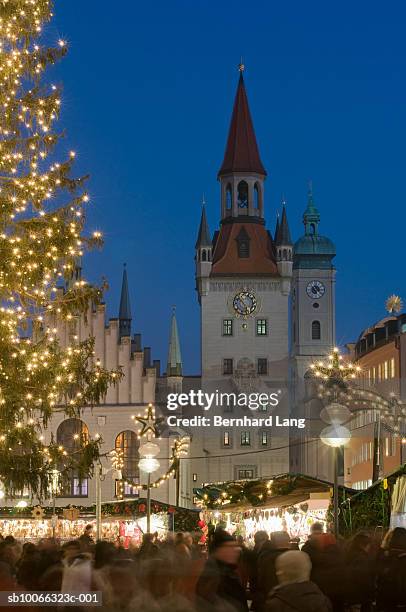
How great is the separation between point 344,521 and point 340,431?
500cm

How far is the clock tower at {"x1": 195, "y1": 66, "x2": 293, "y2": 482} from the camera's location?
288ft

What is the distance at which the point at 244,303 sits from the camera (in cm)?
9000

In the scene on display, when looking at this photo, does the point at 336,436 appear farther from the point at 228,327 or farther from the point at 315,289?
the point at 315,289

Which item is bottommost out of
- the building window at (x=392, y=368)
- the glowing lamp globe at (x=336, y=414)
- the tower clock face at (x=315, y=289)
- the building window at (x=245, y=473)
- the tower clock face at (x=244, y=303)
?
the glowing lamp globe at (x=336, y=414)

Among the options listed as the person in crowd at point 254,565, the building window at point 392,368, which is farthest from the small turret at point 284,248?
the person in crowd at point 254,565

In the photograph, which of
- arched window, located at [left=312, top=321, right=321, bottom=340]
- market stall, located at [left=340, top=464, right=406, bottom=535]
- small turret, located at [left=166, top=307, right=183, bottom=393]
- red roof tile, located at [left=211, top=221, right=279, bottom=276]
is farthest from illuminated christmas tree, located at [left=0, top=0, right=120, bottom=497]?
arched window, located at [left=312, top=321, right=321, bottom=340]

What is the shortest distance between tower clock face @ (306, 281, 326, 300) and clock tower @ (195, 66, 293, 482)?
32.0m

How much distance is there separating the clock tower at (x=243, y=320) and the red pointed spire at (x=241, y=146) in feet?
9.45

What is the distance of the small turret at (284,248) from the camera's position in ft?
296

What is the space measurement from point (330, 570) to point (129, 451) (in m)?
65.0

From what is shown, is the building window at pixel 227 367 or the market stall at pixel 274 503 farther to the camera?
the building window at pixel 227 367

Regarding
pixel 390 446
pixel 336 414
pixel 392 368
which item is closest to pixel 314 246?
pixel 392 368

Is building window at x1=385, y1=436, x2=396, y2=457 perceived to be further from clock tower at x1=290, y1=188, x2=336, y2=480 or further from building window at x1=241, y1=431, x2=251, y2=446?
clock tower at x1=290, y1=188, x2=336, y2=480

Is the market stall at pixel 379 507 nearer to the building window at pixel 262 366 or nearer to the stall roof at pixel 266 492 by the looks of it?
the stall roof at pixel 266 492
